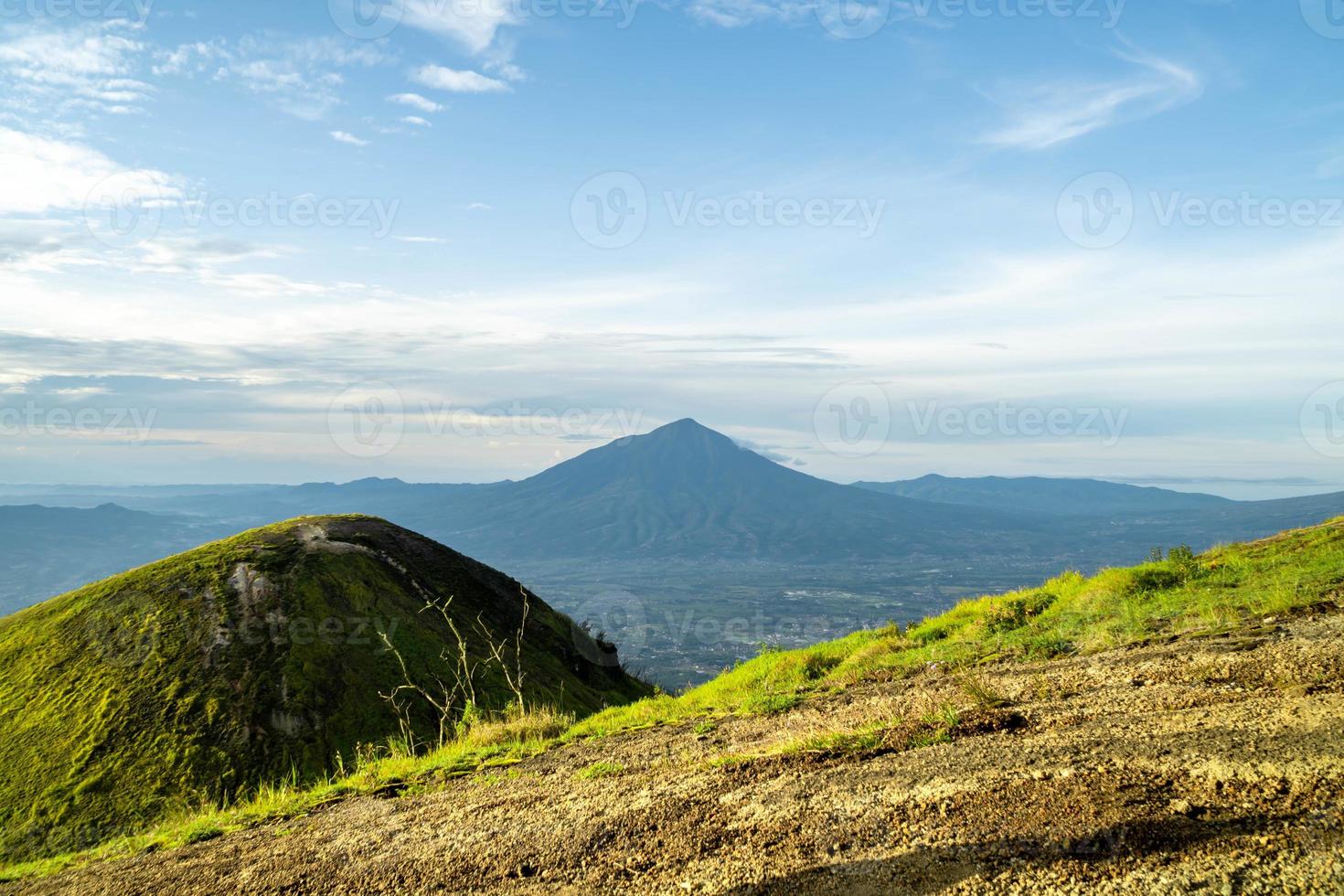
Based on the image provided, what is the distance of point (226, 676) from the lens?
1638cm

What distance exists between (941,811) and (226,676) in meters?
16.8

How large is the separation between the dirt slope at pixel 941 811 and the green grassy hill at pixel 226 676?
6081 mm

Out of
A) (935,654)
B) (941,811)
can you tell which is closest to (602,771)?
(941,811)

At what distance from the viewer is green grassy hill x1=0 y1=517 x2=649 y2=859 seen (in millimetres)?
13703

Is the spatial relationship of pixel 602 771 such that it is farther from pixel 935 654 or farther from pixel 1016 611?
pixel 1016 611

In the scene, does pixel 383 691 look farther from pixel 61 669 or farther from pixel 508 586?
pixel 508 586

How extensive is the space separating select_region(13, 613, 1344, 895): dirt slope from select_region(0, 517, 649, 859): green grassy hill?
6.08m

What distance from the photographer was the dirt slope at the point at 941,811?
438 centimetres

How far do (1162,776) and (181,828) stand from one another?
36.0 ft

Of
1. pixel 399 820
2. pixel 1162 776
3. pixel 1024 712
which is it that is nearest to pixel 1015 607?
pixel 1024 712

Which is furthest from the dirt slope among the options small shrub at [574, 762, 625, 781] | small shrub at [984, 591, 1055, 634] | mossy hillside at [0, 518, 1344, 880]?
small shrub at [984, 591, 1055, 634]

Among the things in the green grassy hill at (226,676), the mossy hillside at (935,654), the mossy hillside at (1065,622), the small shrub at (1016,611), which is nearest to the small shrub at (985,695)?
the mossy hillside at (935,654)

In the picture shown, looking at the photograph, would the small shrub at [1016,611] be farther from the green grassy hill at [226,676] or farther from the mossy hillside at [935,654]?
the green grassy hill at [226,676]

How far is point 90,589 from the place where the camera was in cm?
1944
